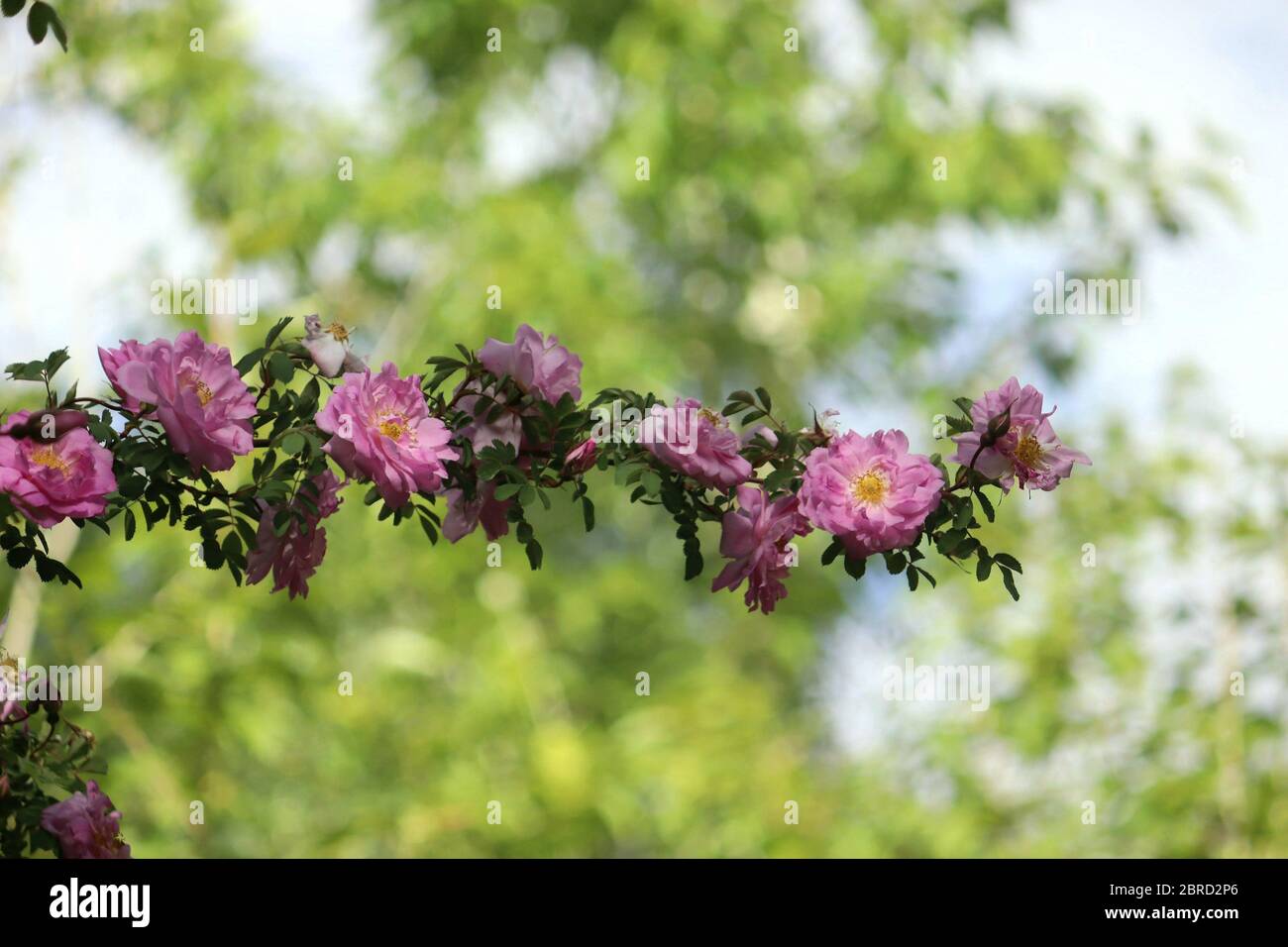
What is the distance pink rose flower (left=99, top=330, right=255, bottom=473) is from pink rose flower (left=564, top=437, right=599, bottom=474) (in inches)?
10.0

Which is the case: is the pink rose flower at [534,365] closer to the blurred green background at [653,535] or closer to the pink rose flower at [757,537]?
the pink rose flower at [757,537]

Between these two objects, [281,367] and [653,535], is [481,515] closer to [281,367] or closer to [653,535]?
[281,367]

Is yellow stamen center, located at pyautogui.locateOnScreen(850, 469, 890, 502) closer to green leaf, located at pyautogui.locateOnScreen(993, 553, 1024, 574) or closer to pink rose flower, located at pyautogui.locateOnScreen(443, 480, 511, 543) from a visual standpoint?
green leaf, located at pyautogui.locateOnScreen(993, 553, 1024, 574)

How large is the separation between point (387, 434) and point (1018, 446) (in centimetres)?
50

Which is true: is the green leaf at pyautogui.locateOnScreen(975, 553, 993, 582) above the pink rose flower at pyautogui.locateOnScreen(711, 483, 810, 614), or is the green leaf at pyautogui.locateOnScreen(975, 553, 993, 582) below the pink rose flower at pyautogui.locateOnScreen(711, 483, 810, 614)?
below

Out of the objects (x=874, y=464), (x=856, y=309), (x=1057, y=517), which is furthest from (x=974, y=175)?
(x=874, y=464)

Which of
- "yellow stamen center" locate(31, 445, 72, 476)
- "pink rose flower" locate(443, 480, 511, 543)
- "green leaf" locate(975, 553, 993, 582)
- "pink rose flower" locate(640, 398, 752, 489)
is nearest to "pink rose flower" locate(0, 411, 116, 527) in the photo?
"yellow stamen center" locate(31, 445, 72, 476)

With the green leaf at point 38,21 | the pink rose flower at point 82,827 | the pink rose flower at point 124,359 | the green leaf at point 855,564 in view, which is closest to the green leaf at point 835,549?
the green leaf at point 855,564

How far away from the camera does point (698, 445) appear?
1181mm

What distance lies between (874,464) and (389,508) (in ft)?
1.23

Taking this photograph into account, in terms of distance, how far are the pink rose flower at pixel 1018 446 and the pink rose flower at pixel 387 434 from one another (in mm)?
416

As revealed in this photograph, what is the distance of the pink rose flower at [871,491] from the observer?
114 cm

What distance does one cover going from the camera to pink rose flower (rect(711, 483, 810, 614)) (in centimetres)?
119
